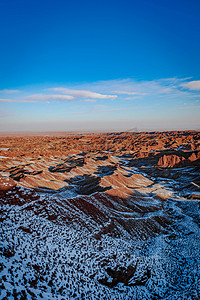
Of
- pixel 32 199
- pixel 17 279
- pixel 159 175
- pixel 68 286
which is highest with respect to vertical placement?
pixel 32 199

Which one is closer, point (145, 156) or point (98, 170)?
point (98, 170)

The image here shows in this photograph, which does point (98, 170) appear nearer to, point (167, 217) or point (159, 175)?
point (159, 175)

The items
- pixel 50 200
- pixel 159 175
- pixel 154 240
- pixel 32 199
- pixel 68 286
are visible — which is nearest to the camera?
pixel 68 286

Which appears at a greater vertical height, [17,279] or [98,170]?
[17,279]

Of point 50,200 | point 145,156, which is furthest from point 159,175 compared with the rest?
point 50,200

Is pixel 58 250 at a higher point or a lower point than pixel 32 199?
lower

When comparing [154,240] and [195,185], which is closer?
[154,240]

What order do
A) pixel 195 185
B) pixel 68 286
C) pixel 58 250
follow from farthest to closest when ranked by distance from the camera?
1. pixel 195 185
2. pixel 58 250
3. pixel 68 286

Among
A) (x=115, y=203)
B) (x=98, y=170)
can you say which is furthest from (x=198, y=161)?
(x=115, y=203)

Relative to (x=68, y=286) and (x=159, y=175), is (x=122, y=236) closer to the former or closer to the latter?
(x=68, y=286)
